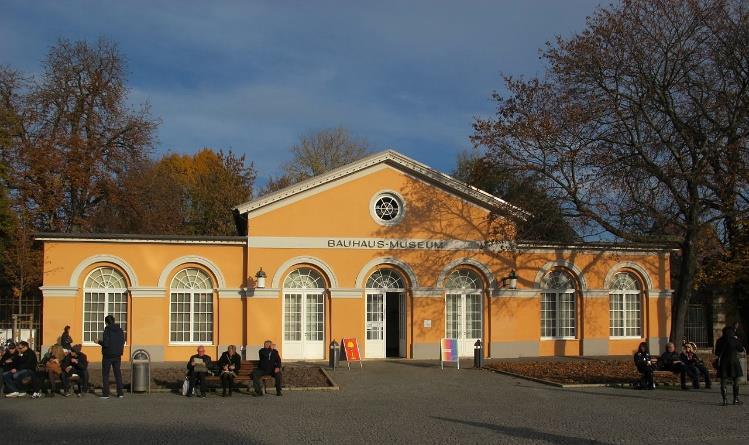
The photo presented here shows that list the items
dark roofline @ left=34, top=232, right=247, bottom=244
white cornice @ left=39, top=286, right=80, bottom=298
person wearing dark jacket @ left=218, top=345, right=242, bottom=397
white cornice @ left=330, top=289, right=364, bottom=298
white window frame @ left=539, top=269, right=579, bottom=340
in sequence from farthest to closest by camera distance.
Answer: white window frame @ left=539, top=269, right=579, bottom=340, white cornice @ left=330, top=289, right=364, bottom=298, dark roofline @ left=34, top=232, right=247, bottom=244, white cornice @ left=39, top=286, right=80, bottom=298, person wearing dark jacket @ left=218, top=345, right=242, bottom=397

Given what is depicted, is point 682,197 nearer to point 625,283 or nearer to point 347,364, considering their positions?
point 625,283

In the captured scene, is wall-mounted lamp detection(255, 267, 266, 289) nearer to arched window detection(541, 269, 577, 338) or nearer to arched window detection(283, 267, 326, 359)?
arched window detection(283, 267, 326, 359)

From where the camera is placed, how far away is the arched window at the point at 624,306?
27.7m

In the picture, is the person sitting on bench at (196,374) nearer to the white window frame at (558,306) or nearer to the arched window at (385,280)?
the arched window at (385,280)

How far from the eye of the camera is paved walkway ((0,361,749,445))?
11.7 meters

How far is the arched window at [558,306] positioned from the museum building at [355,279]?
0.04 meters

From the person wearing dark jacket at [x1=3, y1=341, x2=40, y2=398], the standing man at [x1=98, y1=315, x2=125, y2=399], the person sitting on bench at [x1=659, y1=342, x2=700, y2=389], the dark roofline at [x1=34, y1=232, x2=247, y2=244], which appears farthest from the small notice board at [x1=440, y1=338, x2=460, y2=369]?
the person wearing dark jacket at [x1=3, y1=341, x2=40, y2=398]

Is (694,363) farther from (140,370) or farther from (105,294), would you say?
(105,294)

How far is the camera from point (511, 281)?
25.9 m

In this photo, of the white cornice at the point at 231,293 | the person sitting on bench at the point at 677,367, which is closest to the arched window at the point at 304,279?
the white cornice at the point at 231,293

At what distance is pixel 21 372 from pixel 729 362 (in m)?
14.4

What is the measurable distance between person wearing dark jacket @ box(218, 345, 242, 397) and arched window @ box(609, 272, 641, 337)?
14849 mm

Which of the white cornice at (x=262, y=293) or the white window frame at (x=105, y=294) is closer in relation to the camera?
the white window frame at (x=105, y=294)

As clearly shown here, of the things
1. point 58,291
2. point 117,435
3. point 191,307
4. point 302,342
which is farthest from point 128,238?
point 117,435
